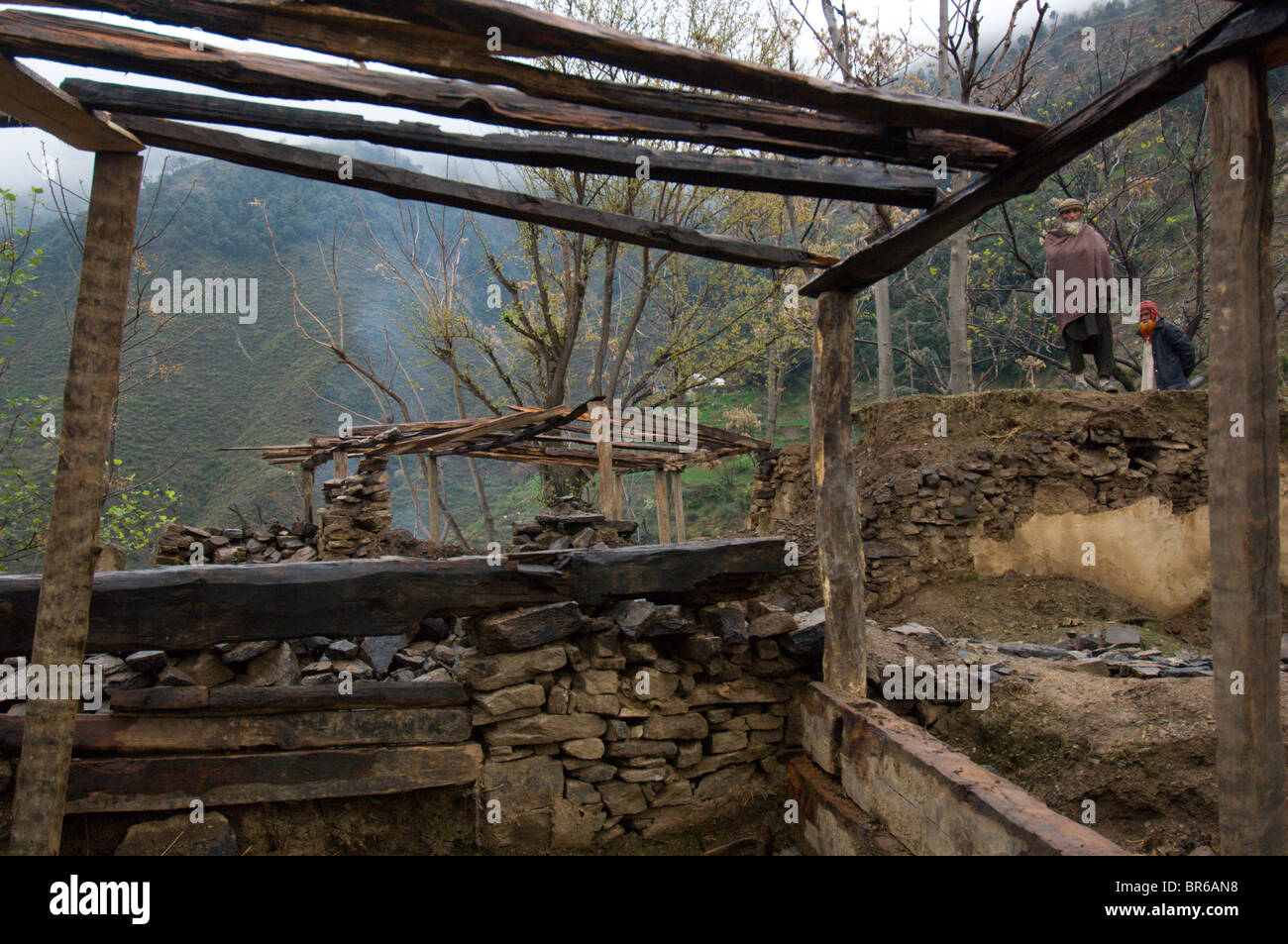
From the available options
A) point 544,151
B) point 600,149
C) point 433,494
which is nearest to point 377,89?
point 544,151

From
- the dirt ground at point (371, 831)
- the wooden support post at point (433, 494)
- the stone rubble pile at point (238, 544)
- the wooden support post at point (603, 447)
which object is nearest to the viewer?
the dirt ground at point (371, 831)

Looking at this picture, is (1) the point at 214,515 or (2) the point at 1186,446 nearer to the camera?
(2) the point at 1186,446

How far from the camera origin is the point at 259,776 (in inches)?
125

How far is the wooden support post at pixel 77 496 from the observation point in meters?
2.62

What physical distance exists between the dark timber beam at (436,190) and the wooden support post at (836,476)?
0.55 metres

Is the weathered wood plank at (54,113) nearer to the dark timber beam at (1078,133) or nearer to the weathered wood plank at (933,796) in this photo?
the dark timber beam at (1078,133)

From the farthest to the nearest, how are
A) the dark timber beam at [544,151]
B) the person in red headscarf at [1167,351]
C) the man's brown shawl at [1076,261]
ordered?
the person in red headscarf at [1167,351]
the man's brown shawl at [1076,261]
the dark timber beam at [544,151]

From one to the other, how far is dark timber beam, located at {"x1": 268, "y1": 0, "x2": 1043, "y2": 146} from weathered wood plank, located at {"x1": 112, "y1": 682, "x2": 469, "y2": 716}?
272 centimetres

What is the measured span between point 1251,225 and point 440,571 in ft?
10.7

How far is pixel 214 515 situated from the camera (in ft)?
71.2

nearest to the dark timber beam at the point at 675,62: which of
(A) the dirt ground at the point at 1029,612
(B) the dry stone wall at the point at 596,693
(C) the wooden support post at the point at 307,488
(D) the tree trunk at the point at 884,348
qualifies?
(B) the dry stone wall at the point at 596,693
